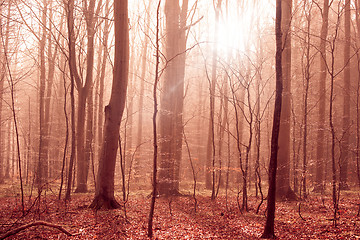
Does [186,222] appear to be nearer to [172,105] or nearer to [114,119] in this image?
[114,119]

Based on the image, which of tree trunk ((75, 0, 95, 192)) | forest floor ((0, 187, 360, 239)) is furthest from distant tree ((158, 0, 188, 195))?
tree trunk ((75, 0, 95, 192))

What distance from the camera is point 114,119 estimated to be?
755 cm

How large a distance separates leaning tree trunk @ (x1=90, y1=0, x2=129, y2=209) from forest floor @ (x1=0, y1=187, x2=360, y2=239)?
0.52 m

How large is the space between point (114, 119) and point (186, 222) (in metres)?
3.34

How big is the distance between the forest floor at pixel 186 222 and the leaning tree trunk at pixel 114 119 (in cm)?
52

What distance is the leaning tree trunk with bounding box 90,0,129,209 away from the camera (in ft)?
24.4

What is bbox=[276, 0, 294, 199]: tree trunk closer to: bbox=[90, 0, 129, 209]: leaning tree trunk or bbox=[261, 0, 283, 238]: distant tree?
bbox=[261, 0, 283, 238]: distant tree

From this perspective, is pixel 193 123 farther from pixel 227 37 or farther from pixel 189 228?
pixel 189 228

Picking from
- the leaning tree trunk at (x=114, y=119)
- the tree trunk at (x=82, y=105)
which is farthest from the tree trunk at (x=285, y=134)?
the tree trunk at (x=82, y=105)

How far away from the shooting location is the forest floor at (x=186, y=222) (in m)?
5.42

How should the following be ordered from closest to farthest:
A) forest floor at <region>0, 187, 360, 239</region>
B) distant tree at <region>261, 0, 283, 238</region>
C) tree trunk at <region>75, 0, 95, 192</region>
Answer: distant tree at <region>261, 0, 283, 238</region> → forest floor at <region>0, 187, 360, 239</region> → tree trunk at <region>75, 0, 95, 192</region>

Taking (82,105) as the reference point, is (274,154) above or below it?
below

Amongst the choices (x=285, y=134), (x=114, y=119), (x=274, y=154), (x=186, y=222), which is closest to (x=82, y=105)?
(x=114, y=119)

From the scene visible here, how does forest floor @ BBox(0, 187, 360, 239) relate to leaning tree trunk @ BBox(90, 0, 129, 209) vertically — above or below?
below
